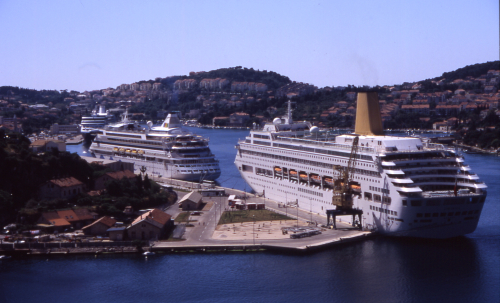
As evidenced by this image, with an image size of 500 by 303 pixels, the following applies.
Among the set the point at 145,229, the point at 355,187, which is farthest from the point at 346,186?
the point at 145,229

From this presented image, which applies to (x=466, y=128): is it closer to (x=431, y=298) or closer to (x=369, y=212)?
(x=369, y=212)

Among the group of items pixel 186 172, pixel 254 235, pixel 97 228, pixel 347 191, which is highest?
pixel 347 191

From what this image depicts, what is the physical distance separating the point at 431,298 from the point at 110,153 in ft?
91.5

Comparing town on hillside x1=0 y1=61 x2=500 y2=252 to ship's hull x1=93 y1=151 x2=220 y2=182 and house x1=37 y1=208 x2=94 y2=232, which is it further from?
ship's hull x1=93 y1=151 x2=220 y2=182

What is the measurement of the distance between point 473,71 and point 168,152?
84.9 meters

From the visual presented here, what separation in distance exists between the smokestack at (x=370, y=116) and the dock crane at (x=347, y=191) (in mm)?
1803

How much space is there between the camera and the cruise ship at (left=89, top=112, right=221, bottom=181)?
33.2m

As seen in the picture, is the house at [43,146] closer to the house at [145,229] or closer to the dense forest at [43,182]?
the dense forest at [43,182]

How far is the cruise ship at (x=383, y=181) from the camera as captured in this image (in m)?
19.2

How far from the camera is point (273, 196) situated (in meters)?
27.3

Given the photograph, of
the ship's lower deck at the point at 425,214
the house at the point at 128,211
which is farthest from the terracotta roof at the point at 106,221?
the ship's lower deck at the point at 425,214

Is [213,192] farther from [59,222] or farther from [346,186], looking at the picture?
[346,186]

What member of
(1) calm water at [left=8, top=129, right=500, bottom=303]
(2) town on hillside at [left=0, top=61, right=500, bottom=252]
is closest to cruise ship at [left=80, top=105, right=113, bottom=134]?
(2) town on hillside at [left=0, top=61, right=500, bottom=252]

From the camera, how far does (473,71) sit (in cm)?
10612
